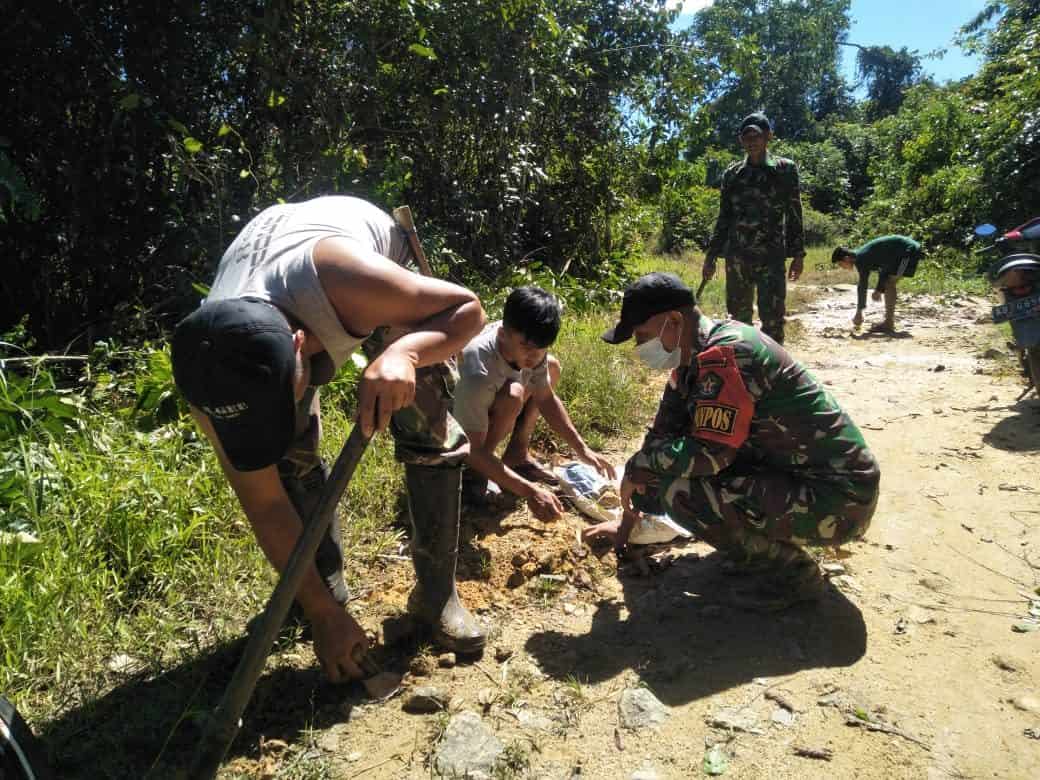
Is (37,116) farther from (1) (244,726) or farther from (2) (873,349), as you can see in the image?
(2) (873,349)

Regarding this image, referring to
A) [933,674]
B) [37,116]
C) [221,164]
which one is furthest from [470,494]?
[37,116]

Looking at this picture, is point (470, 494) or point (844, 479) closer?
point (844, 479)

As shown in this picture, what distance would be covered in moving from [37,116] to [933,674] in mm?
4890

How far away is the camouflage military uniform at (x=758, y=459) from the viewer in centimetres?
223

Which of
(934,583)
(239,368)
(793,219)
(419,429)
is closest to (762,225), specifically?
(793,219)

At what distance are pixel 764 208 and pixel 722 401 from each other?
12.1ft

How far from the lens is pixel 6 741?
1.33 metres

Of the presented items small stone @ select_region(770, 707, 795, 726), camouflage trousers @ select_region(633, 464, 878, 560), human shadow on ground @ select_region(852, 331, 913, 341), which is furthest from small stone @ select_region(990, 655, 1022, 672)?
human shadow on ground @ select_region(852, 331, 913, 341)

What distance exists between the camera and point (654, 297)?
2.28m

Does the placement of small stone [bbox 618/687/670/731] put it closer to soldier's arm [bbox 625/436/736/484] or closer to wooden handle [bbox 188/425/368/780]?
soldier's arm [bbox 625/436/736/484]

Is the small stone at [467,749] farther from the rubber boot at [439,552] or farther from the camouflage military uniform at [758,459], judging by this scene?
the camouflage military uniform at [758,459]

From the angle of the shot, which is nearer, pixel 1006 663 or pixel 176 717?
pixel 176 717

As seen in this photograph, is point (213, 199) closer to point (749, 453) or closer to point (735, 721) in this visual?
point (749, 453)

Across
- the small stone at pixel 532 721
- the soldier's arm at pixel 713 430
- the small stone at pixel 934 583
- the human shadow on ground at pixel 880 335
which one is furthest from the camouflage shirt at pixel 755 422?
the human shadow on ground at pixel 880 335
